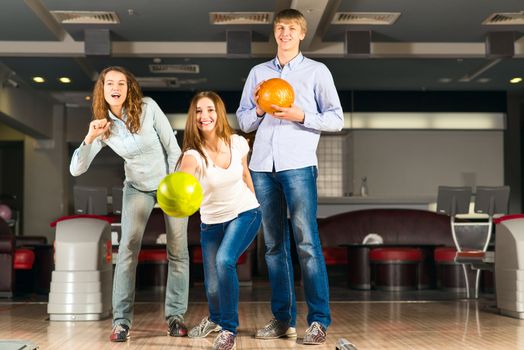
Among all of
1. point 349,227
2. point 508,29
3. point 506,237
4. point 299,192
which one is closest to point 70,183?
point 349,227

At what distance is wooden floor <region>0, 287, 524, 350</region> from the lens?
132 inches

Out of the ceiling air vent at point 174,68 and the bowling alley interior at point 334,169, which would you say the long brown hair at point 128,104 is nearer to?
the bowling alley interior at point 334,169

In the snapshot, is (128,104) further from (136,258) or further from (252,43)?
(252,43)

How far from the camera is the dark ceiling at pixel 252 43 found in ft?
24.1

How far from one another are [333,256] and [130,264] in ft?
19.0

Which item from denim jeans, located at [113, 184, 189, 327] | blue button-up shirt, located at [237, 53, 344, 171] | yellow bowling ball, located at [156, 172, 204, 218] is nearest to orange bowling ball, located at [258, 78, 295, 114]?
blue button-up shirt, located at [237, 53, 344, 171]

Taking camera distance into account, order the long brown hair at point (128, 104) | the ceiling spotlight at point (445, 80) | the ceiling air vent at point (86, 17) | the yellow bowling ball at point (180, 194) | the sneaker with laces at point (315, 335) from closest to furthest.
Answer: the yellow bowling ball at point (180, 194)
the sneaker with laces at point (315, 335)
the long brown hair at point (128, 104)
the ceiling air vent at point (86, 17)
the ceiling spotlight at point (445, 80)

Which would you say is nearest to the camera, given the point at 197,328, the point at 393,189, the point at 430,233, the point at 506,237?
the point at 197,328

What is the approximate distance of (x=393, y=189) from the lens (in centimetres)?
1171

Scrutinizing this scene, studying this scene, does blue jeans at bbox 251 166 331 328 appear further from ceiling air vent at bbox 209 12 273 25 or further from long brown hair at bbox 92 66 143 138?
ceiling air vent at bbox 209 12 273 25

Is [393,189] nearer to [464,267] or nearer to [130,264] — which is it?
[464,267]

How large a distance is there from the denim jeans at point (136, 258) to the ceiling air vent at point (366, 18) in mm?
Result: 4535

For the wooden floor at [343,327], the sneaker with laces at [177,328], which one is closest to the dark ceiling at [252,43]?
the wooden floor at [343,327]

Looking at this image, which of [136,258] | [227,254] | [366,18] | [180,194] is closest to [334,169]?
[366,18]
